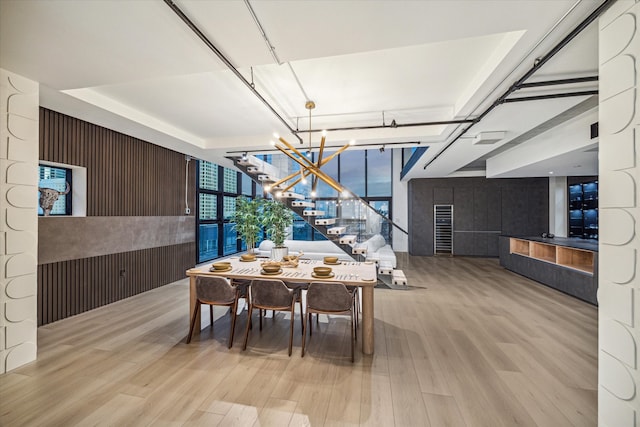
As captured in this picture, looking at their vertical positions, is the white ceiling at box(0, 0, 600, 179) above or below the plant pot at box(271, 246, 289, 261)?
above

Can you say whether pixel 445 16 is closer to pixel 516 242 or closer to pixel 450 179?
pixel 516 242

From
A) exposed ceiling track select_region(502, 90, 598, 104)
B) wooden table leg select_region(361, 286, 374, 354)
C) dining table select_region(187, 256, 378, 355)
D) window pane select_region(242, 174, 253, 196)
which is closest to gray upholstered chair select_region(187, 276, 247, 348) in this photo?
dining table select_region(187, 256, 378, 355)

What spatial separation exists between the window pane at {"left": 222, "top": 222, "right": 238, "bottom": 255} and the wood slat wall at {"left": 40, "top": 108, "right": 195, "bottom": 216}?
2.34 metres

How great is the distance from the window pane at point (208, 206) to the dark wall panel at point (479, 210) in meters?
6.32

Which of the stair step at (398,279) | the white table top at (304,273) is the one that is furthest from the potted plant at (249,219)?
the stair step at (398,279)

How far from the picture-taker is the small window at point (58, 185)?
141 inches

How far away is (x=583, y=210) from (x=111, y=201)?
1088 cm

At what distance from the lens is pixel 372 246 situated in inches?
221

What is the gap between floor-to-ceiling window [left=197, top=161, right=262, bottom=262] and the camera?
699 cm

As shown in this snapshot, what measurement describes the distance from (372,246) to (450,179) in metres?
4.70

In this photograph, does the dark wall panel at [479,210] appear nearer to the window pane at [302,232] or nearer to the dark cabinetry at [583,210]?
the dark cabinetry at [583,210]

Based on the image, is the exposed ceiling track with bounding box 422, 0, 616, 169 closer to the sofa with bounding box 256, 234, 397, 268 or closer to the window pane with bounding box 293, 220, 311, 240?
the sofa with bounding box 256, 234, 397, 268

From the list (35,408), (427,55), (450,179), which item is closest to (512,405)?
(427,55)

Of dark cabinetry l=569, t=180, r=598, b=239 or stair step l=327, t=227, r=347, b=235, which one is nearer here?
stair step l=327, t=227, r=347, b=235
